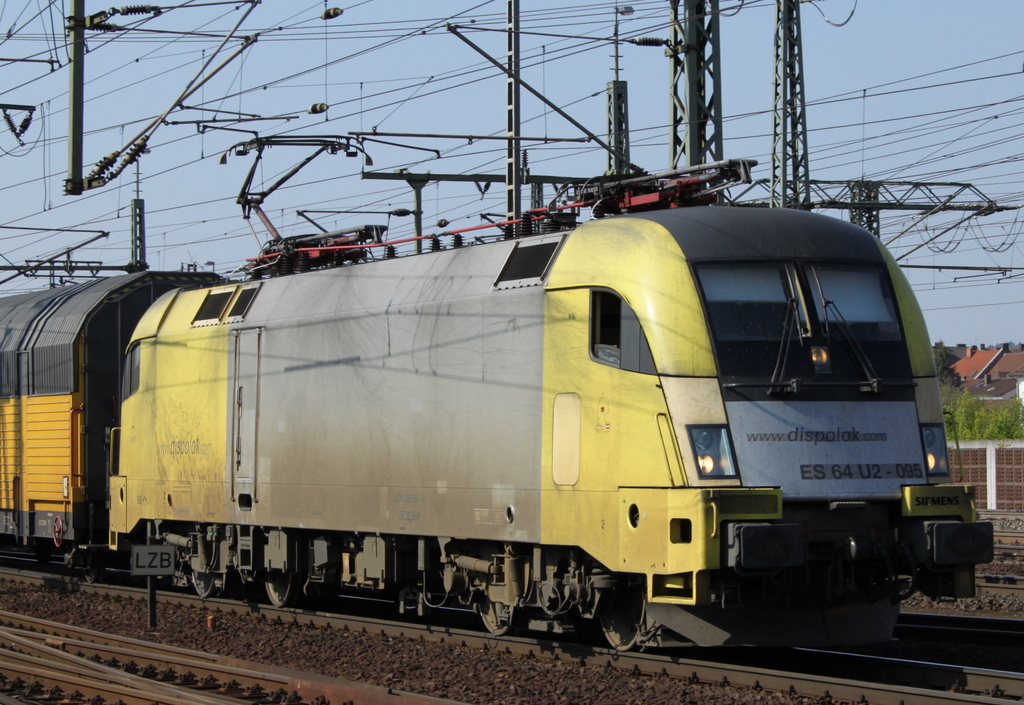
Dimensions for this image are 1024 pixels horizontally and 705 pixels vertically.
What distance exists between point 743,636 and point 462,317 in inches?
152

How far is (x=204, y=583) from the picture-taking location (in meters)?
16.6

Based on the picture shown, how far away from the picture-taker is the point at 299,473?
14.0m

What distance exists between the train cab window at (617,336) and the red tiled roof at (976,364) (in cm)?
12258

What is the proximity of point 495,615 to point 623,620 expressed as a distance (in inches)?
65.9

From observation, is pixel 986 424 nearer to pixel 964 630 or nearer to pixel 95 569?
pixel 95 569

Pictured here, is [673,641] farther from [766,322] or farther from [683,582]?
[766,322]

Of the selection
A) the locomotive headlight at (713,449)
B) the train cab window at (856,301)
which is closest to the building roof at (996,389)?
the train cab window at (856,301)

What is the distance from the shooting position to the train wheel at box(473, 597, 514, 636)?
1189 cm

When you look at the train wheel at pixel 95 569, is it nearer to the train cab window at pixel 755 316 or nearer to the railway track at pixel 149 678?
the railway track at pixel 149 678

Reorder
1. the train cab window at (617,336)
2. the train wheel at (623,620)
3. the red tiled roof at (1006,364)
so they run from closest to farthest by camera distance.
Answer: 1. the train cab window at (617,336)
2. the train wheel at (623,620)
3. the red tiled roof at (1006,364)

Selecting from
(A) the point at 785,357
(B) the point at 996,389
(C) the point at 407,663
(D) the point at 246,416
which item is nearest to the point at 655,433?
(A) the point at 785,357

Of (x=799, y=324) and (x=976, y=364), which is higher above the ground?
(x=976, y=364)

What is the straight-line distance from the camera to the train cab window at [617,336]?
33.3ft

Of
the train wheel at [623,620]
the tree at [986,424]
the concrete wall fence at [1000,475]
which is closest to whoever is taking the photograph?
the train wheel at [623,620]
